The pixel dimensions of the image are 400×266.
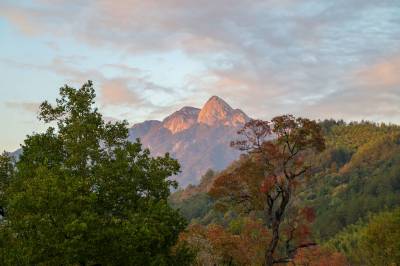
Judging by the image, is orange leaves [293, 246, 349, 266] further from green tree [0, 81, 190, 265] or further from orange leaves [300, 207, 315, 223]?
green tree [0, 81, 190, 265]

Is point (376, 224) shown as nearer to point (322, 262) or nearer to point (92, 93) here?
point (322, 262)

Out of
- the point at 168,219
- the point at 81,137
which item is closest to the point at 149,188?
the point at 168,219

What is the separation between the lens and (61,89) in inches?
1423

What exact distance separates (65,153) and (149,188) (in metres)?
6.45

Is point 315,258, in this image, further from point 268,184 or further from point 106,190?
point 106,190

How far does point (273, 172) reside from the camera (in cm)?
4053

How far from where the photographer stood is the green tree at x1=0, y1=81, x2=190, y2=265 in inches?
1159

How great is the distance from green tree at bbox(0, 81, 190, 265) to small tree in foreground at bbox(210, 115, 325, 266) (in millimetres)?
5892

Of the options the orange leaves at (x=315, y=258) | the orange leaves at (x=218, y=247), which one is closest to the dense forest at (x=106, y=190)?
the orange leaves at (x=218, y=247)

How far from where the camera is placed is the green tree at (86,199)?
96.6 feet

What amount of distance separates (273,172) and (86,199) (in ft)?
53.2

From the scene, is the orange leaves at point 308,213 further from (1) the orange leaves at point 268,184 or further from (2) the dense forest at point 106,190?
(1) the orange leaves at point 268,184

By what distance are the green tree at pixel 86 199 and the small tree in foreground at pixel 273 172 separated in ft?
19.3

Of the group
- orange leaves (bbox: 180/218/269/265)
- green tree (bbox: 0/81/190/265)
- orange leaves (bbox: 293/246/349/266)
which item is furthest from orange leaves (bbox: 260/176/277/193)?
orange leaves (bbox: 293/246/349/266)
